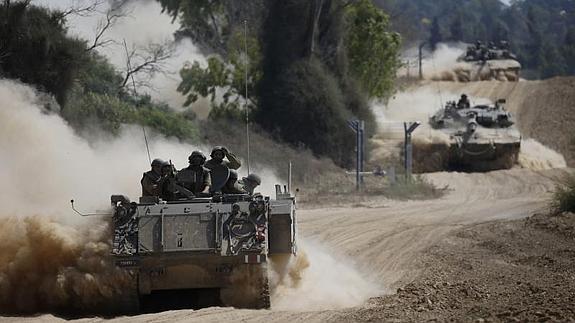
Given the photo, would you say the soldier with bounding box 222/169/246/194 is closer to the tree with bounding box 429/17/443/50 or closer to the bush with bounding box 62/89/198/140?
the bush with bounding box 62/89/198/140

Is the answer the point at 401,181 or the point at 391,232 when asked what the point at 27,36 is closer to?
the point at 391,232

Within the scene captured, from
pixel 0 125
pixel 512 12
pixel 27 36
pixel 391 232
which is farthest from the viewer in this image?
pixel 512 12

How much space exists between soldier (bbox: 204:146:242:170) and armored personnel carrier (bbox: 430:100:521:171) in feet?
77.0

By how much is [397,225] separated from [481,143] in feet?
48.2

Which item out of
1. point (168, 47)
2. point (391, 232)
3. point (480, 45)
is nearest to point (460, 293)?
point (391, 232)

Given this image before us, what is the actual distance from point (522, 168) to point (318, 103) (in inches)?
278

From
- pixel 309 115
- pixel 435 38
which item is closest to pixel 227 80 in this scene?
pixel 309 115

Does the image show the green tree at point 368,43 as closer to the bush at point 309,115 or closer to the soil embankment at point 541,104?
the bush at point 309,115

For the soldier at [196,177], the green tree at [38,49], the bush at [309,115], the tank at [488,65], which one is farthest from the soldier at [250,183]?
A: the tank at [488,65]

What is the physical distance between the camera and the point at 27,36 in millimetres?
24922

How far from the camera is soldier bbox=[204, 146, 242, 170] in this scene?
1534cm

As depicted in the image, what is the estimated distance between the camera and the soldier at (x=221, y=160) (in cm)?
1534

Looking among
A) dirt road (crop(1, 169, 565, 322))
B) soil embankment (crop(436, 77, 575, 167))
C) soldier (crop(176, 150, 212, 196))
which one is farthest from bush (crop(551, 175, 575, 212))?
soil embankment (crop(436, 77, 575, 167))

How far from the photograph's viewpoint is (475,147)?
3822 centimetres
